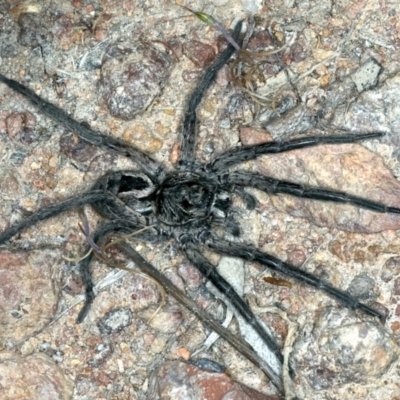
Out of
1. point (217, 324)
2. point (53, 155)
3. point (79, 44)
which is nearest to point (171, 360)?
point (217, 324)

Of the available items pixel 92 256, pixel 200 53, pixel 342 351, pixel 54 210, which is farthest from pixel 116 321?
pixel 200 53

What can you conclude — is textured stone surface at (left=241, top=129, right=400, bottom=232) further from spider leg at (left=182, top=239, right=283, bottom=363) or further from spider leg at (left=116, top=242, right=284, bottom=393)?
spider leg at (left=116, top=242, right=284, bottom=393)

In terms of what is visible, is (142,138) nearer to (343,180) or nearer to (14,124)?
(14,124)

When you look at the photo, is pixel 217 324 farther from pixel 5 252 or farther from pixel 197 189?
pixel 5 252

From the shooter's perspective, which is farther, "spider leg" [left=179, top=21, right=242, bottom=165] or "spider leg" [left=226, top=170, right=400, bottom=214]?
"spider leg" [left=179, top=21, right=242, bottom=165]

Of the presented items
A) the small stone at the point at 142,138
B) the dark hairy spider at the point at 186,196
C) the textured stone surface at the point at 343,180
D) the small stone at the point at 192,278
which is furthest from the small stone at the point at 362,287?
the small stone at the point at 142,138

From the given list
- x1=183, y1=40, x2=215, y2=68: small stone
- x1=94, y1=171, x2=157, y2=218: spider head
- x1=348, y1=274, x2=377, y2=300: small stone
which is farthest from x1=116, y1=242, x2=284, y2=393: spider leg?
x1=183, y1=40, x2=215, y2=68: small stone

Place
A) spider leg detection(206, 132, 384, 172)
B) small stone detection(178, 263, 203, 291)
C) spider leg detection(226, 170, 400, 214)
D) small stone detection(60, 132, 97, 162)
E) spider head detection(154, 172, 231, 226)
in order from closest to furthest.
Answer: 1. spider leg detection(226, 170, 400, 214)
2. spider leg detection(206, 132, 384, 172)
3. spider head detection(154, 172, 231, 226)
4. small stone detection(178, 263, 203, 291)
5. small stone detection(60, 132, 97, 162)

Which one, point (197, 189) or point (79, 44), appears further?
point (79, 44)
